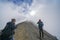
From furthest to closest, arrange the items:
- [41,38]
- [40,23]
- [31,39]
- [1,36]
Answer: [31,39] < [41,38] < [40,23] < [1,36]

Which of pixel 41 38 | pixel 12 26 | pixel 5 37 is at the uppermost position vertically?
pixel 41 38

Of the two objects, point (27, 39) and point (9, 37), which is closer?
point (9, 37)

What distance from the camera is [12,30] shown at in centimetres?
1192

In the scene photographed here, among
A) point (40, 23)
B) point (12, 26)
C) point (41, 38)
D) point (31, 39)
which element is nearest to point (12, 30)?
point (12, 26)

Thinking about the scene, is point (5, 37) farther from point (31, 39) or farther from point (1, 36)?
point (31, 39)

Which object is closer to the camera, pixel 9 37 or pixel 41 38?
pixel 9 37

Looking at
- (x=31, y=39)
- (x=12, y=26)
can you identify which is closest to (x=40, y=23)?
(x=31, y=39)

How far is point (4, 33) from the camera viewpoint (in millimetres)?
11570

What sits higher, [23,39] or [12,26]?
[23,39]

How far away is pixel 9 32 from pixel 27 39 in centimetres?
1837

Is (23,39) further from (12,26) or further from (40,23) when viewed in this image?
(12,26)

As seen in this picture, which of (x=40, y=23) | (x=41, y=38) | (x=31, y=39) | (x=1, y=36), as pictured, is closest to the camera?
(x=1, y=36)

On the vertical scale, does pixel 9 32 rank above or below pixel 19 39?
below

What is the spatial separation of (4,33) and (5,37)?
27cm
